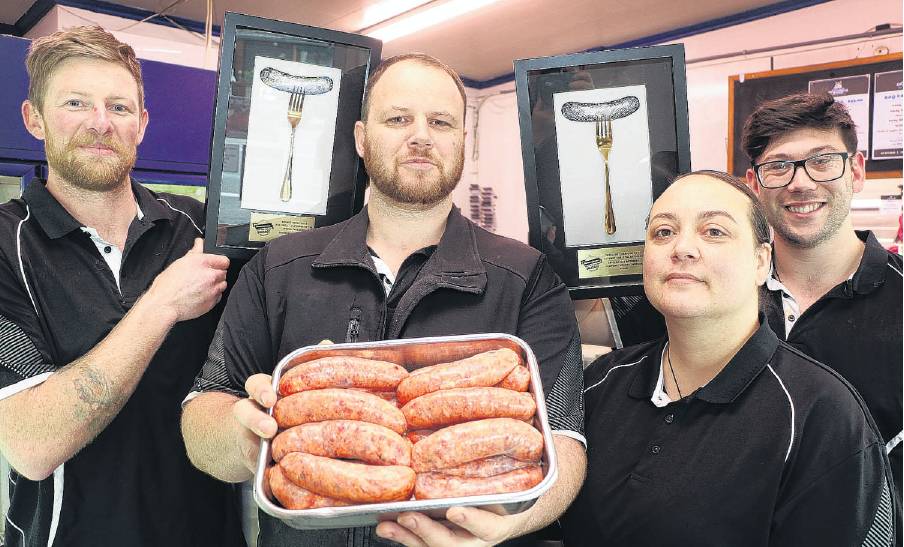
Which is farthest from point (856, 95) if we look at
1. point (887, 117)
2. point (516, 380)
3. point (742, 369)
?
point (516, 380)

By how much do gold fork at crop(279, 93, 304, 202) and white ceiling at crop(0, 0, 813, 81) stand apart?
461 centimetres

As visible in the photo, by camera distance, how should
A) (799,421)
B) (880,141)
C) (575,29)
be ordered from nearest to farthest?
(799,421), (880,141), (575,29)

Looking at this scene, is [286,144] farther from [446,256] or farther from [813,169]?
[813,169]

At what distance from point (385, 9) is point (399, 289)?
5517 millimetres

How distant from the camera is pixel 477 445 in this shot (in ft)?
3.20

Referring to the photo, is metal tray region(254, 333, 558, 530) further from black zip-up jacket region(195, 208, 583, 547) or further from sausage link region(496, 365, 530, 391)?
black zip-up jacket region(195, 208, 583, 547)

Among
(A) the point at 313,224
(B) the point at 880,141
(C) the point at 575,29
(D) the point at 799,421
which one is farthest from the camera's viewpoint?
(C) the point at 575,29

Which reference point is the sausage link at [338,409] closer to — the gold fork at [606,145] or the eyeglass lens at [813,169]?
the gold fork at [606,145]

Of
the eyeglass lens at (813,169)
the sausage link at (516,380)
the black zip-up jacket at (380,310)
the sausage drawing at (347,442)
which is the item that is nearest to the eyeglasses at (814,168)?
the eyeglass lens at (813,169)

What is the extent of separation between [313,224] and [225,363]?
599mm

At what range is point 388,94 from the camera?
68.5 inches

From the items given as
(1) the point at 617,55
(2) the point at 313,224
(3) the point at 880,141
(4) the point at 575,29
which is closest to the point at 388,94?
(2) the point at 313,224

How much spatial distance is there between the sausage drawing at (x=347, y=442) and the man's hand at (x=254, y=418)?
31 millimetres

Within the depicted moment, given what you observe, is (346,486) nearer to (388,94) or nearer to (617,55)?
(388,94)
